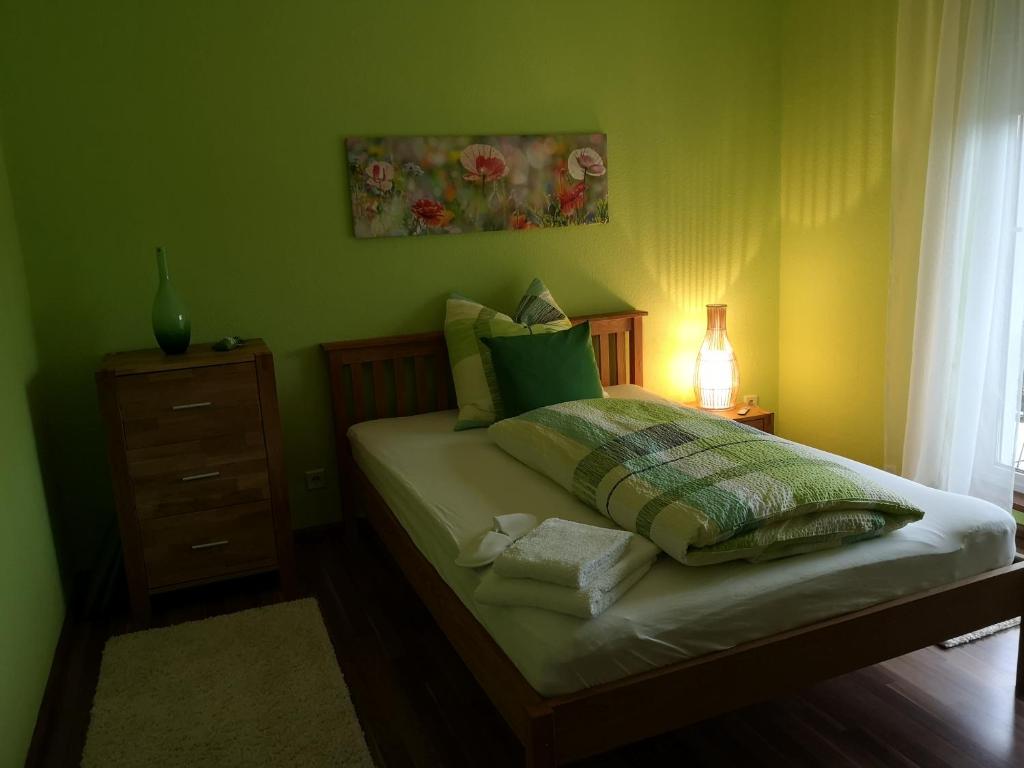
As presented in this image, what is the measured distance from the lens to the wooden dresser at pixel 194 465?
285 centimetres

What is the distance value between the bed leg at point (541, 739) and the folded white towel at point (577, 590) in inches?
8.7

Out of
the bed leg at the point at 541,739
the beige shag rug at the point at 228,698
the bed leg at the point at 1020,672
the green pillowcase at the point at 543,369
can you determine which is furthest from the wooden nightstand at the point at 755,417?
the bed leg at the point at 541,739

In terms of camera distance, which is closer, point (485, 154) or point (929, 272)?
point (929, 272)

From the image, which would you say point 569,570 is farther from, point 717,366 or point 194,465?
point 717,366

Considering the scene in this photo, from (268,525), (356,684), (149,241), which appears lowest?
(356,684)

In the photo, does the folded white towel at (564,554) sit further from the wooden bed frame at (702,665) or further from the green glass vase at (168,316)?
the green glass vase at (168,316)

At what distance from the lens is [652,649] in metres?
1.82

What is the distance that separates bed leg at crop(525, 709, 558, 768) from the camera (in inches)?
66.4

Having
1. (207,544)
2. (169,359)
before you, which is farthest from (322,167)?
(207,544)

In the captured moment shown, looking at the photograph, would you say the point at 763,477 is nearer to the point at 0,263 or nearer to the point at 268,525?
the point at 268,525

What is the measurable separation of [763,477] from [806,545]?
0.22 meters

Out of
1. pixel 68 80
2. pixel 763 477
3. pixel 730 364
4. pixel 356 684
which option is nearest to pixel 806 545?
pixel 763 477

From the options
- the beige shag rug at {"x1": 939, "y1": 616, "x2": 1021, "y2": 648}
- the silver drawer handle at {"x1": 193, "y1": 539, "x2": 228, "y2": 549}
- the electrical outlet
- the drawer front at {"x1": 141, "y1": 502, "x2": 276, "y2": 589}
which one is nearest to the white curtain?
the beige shag rug at {"x1": 939, "y1": 616, "x2": 1021, "y2": 648}

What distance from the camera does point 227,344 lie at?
10.1ft
